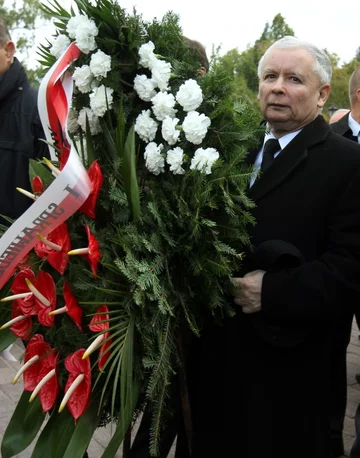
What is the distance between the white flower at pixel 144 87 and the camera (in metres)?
2.29

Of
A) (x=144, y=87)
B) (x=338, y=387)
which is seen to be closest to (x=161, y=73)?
(x=144, y=87)

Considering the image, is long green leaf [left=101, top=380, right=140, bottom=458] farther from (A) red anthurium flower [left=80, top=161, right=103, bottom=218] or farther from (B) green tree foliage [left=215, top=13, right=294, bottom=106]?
(B) green tree foliage [left=215, top=13, right=294, bottom=106]

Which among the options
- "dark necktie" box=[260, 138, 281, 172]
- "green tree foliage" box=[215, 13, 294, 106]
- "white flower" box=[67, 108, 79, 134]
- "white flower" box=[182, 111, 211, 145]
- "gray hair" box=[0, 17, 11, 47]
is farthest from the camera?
"green tree foliage" box=[215, 13, 294, 106]

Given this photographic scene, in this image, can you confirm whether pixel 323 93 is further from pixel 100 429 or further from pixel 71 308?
pixel 100 429

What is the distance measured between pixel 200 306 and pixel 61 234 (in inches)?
21.9

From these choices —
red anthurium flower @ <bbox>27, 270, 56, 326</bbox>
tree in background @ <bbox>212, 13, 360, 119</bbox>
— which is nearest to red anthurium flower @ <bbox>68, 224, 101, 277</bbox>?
red anthurium flower @ <bbox>27, 270, 56, 326</bbox>

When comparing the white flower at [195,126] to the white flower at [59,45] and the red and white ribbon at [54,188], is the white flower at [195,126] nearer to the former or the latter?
the red and white ribbon at [54,188]

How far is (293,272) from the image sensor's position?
2.43 metres

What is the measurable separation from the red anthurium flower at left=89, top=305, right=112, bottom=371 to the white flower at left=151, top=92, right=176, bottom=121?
673mm

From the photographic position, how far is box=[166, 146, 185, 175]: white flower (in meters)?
2.22

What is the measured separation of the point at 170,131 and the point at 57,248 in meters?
0.54

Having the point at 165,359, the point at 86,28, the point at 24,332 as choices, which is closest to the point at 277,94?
the point at 86,28

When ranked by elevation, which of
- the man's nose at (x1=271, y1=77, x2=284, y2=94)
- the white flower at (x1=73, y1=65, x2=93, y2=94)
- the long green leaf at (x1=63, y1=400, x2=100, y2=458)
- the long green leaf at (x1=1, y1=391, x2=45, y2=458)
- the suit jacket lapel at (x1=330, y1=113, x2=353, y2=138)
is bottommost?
the long green leaf at (x1=1, y1=391, x2=45, y2=458)

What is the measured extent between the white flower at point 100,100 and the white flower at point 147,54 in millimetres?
160
